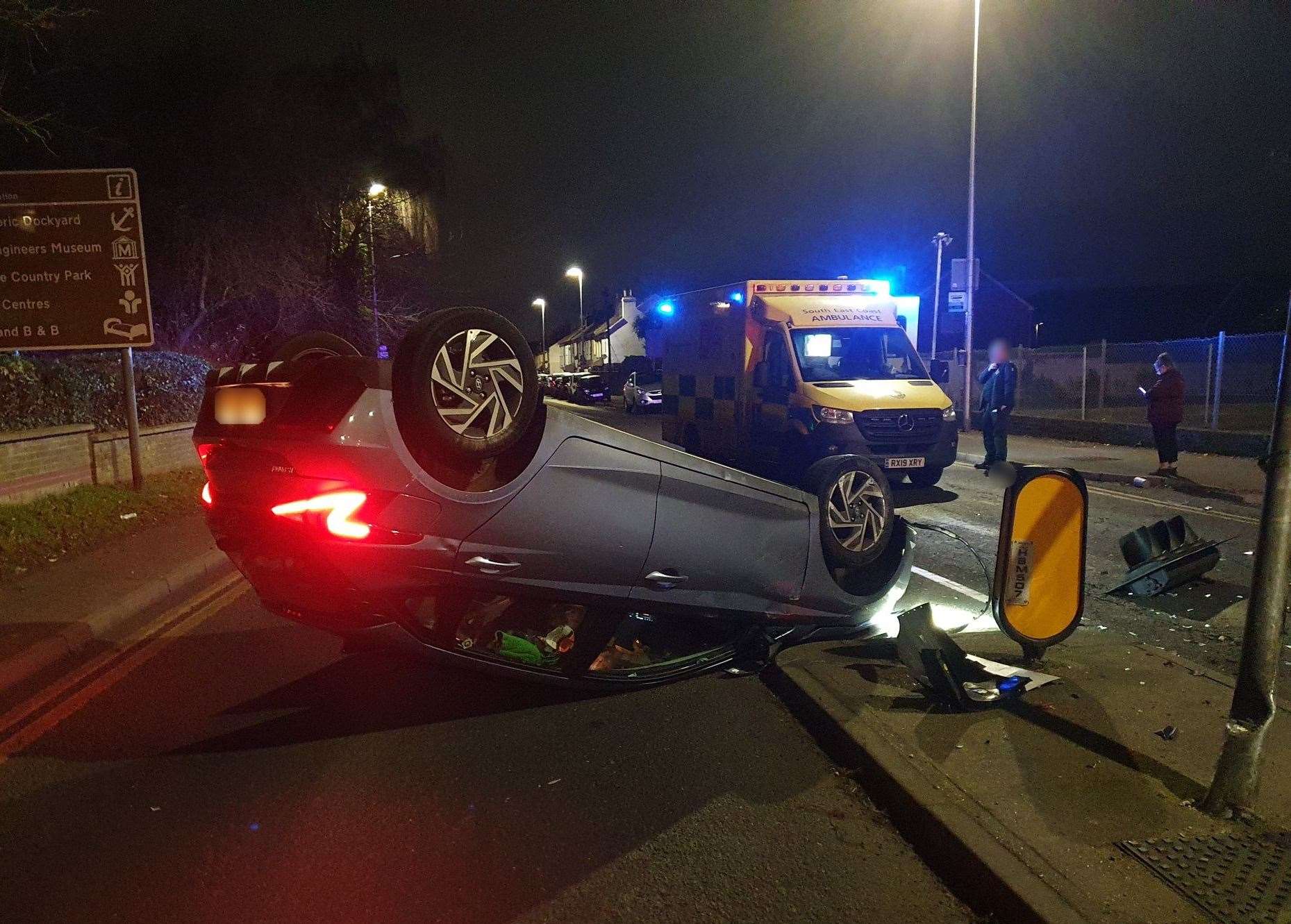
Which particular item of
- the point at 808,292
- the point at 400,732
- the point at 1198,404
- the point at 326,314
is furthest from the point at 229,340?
the point at 1198,404

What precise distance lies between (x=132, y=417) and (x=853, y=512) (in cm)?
1003

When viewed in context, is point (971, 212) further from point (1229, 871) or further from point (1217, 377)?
point (1229, 871)

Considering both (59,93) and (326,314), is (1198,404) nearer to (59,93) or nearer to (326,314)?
(326,314)

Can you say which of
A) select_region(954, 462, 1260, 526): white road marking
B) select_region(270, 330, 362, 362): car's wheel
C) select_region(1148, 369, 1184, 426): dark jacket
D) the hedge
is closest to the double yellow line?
select_region(270, 330, 362, 362): car's wheel

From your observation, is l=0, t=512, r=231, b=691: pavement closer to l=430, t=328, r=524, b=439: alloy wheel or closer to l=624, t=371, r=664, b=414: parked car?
l=430, t=328, r=524, b=439: alloy wheel

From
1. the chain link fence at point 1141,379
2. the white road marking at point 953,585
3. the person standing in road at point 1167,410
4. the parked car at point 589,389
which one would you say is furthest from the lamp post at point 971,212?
the parked car at point 589,389

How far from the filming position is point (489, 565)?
385 cm

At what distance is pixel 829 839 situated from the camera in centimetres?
336

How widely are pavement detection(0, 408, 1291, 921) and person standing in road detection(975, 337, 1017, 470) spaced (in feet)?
26.4

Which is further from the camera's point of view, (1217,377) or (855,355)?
(1217,377)

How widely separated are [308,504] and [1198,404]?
85.4 feet

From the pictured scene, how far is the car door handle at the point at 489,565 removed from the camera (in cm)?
381

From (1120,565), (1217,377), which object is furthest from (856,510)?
(1217,377)

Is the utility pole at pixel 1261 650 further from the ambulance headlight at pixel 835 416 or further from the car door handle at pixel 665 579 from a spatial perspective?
the ambulance headlight at pixel 835 416
